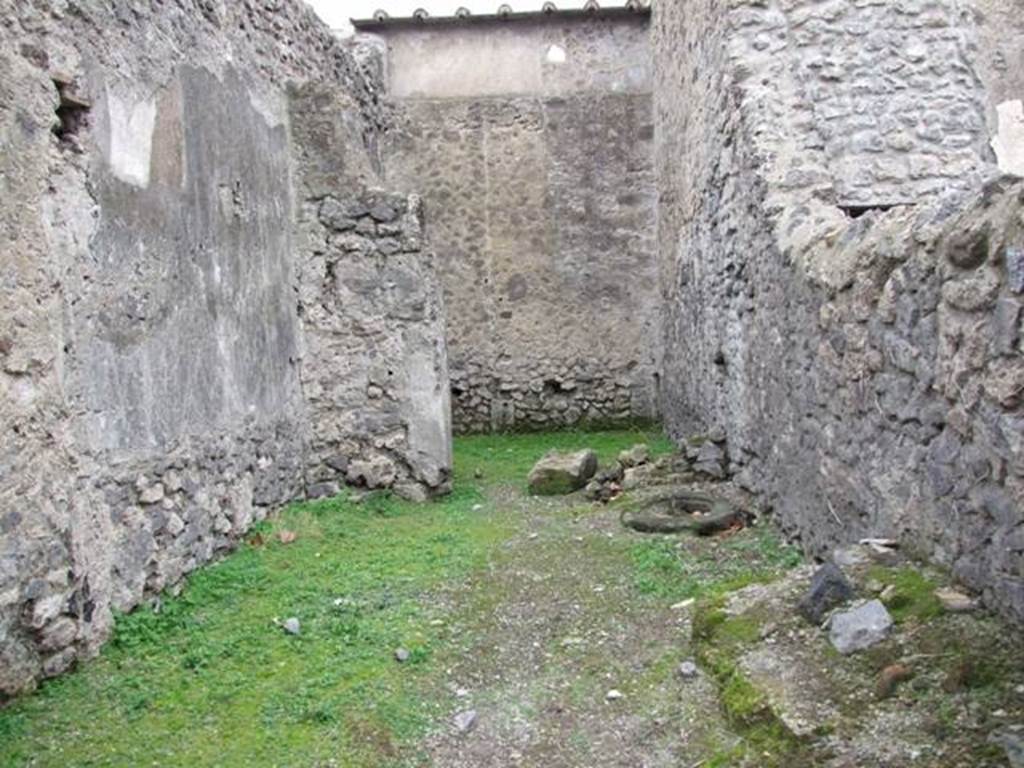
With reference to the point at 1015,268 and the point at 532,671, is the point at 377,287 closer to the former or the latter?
the point at 532,671

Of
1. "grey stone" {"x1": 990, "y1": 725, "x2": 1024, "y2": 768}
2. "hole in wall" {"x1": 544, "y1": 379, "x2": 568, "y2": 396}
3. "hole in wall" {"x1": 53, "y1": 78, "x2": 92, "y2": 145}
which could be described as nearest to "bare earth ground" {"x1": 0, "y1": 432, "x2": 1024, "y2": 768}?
"grey stone" {"x1": 990, "y1": 725, "x2": 1024, "y2": 768}

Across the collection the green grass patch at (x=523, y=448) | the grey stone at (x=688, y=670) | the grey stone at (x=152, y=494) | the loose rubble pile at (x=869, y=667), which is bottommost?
the green grass patch at (x=523, y=448)

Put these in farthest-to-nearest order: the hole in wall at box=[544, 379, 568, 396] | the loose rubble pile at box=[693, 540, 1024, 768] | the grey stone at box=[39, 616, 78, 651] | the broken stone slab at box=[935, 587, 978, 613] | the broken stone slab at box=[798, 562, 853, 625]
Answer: the hole in wall at box=[544, 379, 568, 396] < the grey stone at box=[39, 616, 78, 651] < the broken stone slab at box=[798, 562, 853, 625] < the broken stone slab at box=[935, 587, 978, 613] < the loose rubble pile at box=[693, 540, 1024, 768]

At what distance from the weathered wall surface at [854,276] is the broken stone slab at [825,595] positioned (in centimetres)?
34

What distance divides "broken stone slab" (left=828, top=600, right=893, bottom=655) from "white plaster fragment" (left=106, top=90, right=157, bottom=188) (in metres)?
3.64

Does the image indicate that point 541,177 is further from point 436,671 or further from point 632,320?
point 436,671

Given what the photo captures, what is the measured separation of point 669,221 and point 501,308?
8.65 feet

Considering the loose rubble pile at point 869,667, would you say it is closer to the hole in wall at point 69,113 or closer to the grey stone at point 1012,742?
the grey stone at point 1012,742

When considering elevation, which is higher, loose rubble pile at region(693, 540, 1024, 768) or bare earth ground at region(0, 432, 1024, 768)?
loose rubble pile at region(693, 540, 1024, 768)

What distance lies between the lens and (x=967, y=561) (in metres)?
2.86

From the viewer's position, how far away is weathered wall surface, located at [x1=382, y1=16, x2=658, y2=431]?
37.8 ft

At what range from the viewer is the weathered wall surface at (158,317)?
3.60 m

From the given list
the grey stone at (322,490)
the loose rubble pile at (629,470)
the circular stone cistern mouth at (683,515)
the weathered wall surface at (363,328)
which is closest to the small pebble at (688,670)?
the circular stone cistern mouth at (683,515)

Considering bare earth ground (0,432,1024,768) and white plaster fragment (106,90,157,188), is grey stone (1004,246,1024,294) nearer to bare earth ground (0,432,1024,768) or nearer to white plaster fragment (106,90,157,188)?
bare earth ground (0,432,1024,768)
